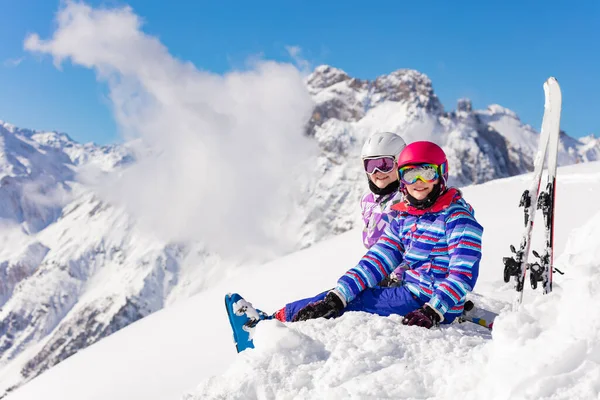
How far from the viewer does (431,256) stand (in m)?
4.11

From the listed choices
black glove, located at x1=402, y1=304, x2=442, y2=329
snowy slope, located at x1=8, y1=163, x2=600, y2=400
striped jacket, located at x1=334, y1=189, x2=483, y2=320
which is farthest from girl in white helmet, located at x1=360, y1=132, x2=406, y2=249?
black glove, located at x1=402, y1=304, x2=442, y2=329

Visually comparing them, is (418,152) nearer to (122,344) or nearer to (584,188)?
(122,344)

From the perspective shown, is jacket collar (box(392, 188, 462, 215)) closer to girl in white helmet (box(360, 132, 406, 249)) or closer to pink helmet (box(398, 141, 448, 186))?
pink helmet (box(398, 141, 448, 186))

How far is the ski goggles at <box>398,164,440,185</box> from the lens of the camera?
163 inches

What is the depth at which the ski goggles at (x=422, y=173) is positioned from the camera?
13.6 ft

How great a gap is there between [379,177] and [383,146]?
0.39 metres

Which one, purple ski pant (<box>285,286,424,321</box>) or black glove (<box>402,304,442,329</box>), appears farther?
purple ski pant (<box>285,286,424,321</box>)

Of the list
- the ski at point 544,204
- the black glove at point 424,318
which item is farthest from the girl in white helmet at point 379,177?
the ski at point 544,204

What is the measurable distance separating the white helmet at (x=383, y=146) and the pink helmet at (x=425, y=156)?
158 cm

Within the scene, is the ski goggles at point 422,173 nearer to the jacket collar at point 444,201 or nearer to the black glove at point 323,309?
the jacket collar at point 444,201

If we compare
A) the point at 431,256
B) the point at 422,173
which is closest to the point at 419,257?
the point at 431,256

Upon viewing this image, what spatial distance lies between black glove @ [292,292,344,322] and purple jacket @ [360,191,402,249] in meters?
1.30

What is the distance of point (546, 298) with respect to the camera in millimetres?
2494

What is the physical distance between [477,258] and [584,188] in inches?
351
